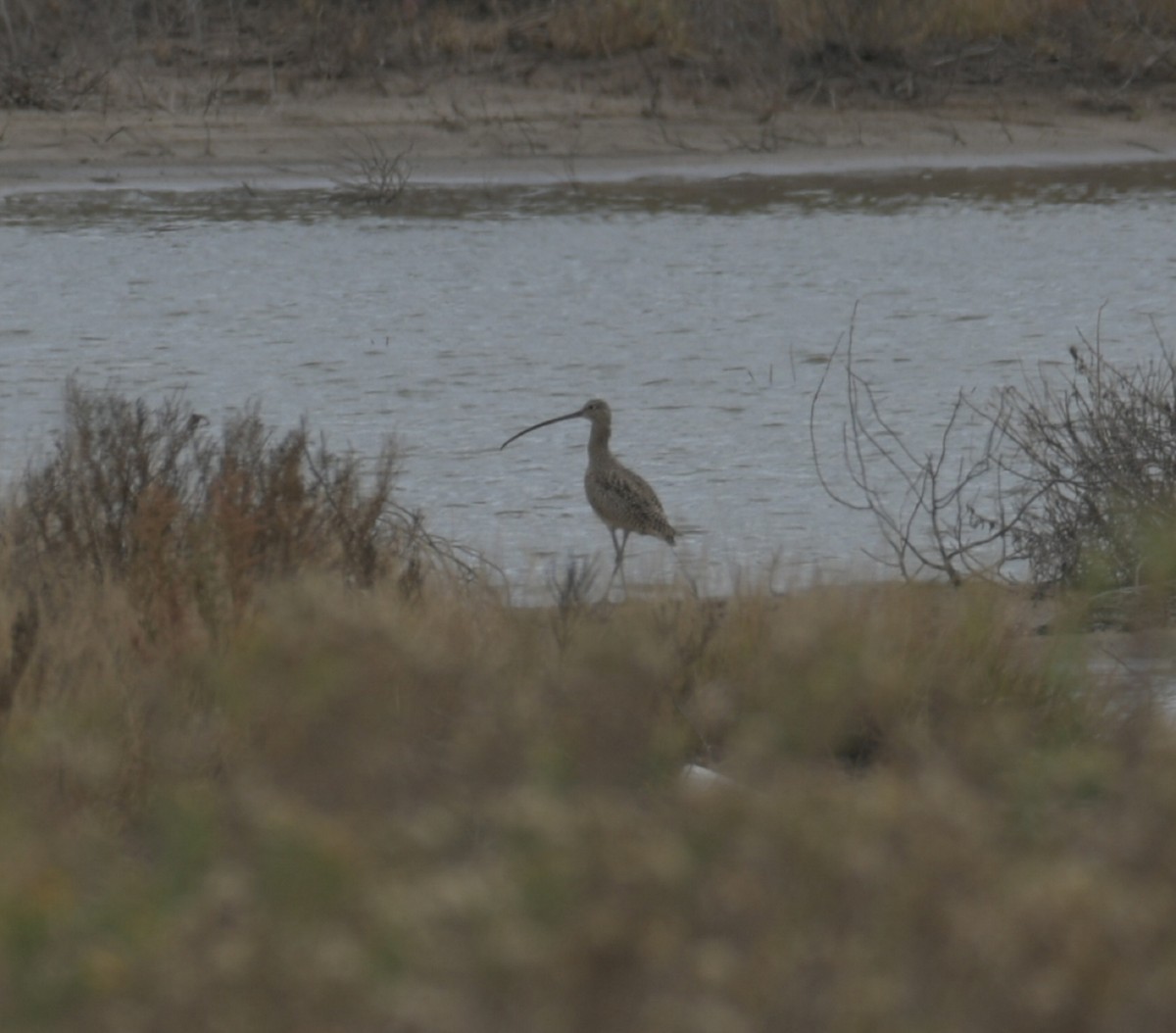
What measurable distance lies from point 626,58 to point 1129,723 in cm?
2321

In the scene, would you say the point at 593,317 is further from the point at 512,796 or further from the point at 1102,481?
the point at 512,796

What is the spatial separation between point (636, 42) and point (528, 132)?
344 cm

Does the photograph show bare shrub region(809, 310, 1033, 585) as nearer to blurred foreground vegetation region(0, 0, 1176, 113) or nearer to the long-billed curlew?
the long-billed curlew

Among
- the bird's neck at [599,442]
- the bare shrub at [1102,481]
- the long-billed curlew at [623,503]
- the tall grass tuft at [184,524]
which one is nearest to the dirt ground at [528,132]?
the bird's neck at [599,442]

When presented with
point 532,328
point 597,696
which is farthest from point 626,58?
point 597,696

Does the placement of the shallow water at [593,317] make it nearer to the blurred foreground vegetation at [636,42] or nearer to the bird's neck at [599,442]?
the bird's neck at [599,442]

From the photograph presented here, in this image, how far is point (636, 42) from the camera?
92.1 ft

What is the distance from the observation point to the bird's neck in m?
10.2

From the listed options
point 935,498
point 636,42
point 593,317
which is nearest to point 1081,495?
point 935,498

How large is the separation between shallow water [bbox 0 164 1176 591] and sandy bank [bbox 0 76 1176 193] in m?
0.30

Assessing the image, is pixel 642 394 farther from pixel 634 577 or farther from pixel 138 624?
A: pixel 138 624

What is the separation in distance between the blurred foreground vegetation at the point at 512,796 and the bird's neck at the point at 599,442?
2.25 meters

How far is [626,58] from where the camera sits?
90.8 ft

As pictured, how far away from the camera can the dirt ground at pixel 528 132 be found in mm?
24266
